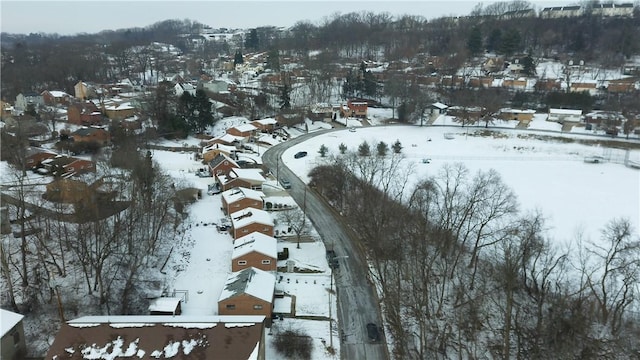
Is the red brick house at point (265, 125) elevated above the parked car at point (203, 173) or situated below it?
above

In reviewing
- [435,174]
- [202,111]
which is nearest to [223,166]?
[202,111]

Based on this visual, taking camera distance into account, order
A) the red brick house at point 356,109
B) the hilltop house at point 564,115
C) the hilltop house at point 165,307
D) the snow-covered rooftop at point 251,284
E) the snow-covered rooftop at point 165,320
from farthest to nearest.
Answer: the red brick house at point 356,109 < the hilltop house at point 564,115 < the snow-covered rooftop at point 251,284 < the hilltop house at point 165,307 < the snow-covered rooftop at point 165,320

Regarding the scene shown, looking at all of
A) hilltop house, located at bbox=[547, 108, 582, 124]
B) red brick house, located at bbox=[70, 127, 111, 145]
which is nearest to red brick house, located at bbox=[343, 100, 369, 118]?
hilltop house, located at bbox=[547, 108, 582, 124]

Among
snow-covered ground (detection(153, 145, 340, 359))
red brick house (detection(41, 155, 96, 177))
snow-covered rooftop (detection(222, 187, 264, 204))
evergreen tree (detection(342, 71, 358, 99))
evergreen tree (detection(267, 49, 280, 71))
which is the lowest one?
snow-covered ground (detection(153, 145, 340, 359))

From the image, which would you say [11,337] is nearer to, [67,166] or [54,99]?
[67,166]

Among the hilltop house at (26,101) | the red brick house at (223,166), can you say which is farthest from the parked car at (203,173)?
the hilltop house at (26,101)

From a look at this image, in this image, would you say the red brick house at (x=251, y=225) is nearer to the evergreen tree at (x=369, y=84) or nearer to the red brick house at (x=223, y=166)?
the red brick house at (x=223, y=166)

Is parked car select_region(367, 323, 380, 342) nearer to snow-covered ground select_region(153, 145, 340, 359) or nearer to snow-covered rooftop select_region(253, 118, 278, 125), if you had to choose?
snow-covered ground select_region(153, 145, 340, 359)
